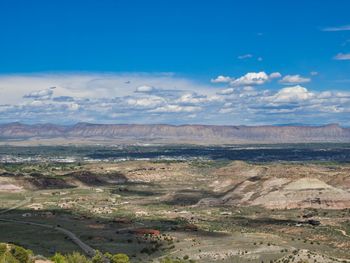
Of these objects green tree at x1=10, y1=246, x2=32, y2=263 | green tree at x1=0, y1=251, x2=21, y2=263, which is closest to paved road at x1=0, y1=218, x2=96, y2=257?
green tree at x1=10, y1=246, x2=32, y2=263

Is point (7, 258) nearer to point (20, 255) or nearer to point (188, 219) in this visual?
point (20, 255)

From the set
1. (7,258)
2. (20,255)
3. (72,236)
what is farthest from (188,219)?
(7,258)

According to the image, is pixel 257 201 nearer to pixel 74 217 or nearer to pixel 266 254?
pixel 74 217

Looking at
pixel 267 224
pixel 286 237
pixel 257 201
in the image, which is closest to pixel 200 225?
pixel 267 224

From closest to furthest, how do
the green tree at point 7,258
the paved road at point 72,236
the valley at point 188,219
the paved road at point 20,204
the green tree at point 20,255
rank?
the green tree at point 7,258 → the green tree at point 20,255 → the paved road at point 72,236 → the valley at point 188,219 → the paved road at point 20,204

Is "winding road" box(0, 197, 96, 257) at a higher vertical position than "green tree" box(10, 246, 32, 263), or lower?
lower

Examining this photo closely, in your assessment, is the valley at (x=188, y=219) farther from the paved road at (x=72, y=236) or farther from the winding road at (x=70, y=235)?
the paved road at (x=72, y=236)

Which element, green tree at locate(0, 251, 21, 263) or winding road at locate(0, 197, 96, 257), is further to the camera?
winding road at locate(0, 197, 96, 257)

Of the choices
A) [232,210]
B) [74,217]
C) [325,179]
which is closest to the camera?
[74,217]

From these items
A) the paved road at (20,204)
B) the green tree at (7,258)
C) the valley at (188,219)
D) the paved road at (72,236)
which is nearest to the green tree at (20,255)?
the green tree at (7,258)

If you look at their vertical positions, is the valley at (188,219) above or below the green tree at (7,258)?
below

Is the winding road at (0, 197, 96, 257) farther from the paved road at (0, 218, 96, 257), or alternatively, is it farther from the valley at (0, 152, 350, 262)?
the valley at (0, 152, 350, 262)
